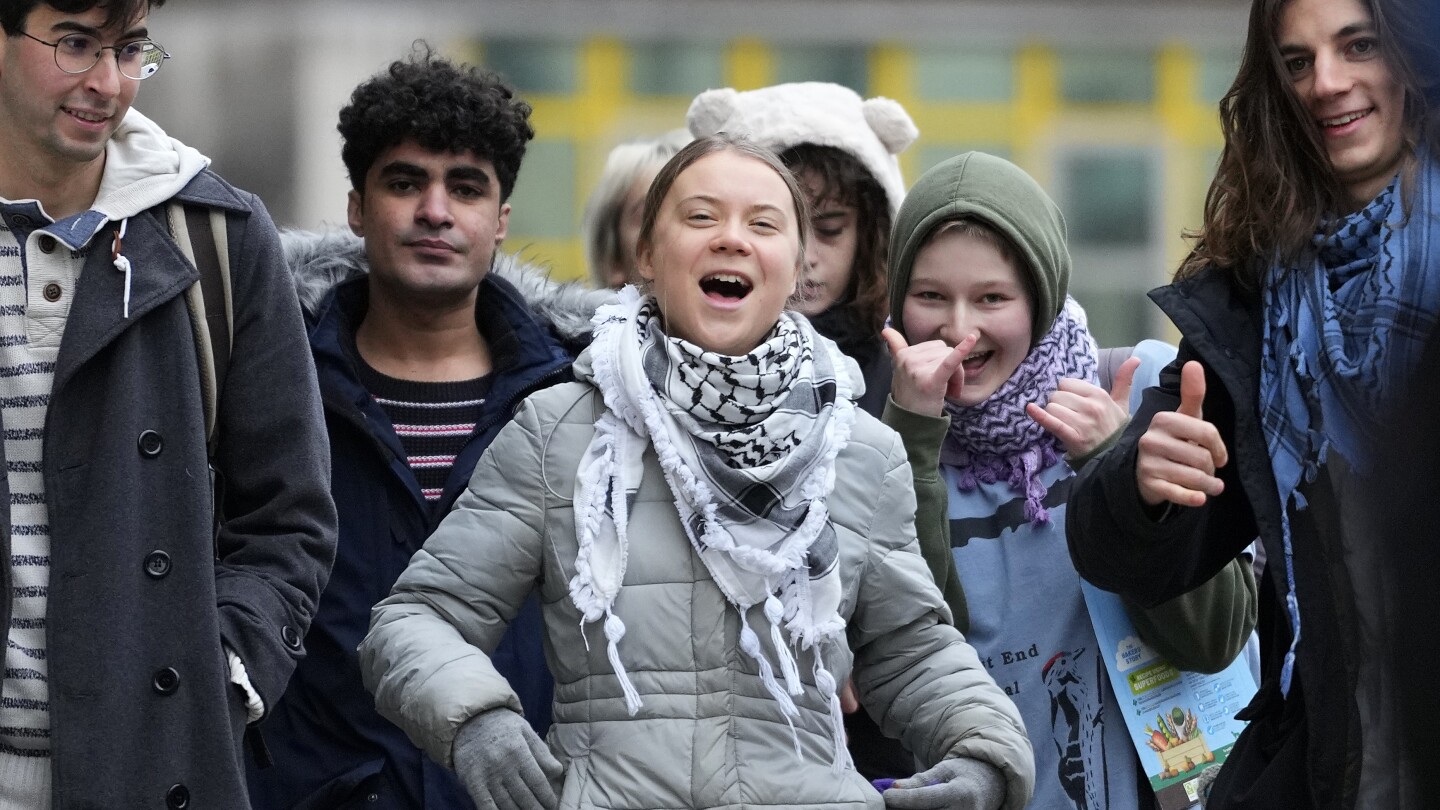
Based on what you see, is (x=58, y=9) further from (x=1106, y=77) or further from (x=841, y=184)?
(x=1106, y=77)

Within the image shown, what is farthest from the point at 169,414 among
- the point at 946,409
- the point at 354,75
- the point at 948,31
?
the point at 948,31

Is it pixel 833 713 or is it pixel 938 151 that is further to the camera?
pixel 938 151

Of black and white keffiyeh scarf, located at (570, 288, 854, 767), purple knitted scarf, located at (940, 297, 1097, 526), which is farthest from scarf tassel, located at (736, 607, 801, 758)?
purple knitted scarf, located at (940, 297, 1097, 526)

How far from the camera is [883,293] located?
4.55 meters

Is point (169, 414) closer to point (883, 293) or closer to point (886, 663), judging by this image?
point (886, 663)

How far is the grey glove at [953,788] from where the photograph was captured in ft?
9.55

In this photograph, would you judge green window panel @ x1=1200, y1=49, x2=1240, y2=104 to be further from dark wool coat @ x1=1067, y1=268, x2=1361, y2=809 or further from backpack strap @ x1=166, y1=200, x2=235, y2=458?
backpack strap @ x1=166, y1=200, x2=235, y2=458

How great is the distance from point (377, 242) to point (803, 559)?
1739mm

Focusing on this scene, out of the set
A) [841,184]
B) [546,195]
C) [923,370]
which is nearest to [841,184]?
[841,184]

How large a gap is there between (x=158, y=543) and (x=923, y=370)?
145cm

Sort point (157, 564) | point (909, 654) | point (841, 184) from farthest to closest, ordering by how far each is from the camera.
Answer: point (841, 184), point (909, 654), point (157, 564)

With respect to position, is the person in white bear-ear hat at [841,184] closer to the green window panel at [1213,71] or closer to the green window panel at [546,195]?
the green window panel at [546,195]

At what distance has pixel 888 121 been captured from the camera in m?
4.85

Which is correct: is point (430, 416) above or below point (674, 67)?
below
